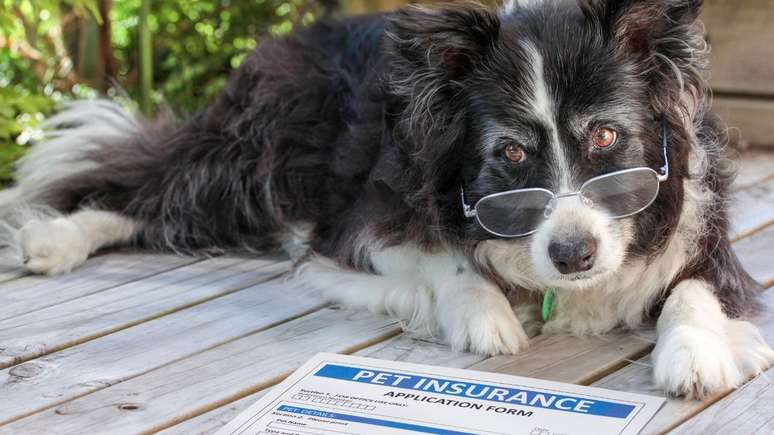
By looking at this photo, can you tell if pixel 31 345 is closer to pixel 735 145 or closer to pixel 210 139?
pixel 210 139

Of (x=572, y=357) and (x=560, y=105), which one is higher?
(x=560, y=105)

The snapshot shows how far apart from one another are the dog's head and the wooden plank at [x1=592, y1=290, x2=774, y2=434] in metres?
0.26

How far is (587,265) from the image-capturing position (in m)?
2.66

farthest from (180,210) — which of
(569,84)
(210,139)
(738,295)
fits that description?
(738,295)

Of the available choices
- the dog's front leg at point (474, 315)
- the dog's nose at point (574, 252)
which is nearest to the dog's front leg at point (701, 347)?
the dog's nose at point (574, 252)

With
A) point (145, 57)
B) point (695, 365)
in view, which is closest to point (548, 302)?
point (695, 365)

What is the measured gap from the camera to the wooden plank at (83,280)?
132 inches

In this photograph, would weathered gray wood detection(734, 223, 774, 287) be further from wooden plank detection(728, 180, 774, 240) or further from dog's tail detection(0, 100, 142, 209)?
dog's tail detection(0, 100, 142, 209)

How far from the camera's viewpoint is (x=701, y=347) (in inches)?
100

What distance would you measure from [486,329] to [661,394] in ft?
1.68

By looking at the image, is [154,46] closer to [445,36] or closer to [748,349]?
[445,36]

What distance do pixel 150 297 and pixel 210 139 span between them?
2.74ft

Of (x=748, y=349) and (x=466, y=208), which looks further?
(x=466, y=208)

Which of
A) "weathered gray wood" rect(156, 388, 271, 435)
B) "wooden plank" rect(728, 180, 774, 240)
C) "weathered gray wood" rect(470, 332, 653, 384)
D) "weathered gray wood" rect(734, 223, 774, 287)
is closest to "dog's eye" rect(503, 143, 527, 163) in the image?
"weathered gray wood" rect(470, 332, 653, 384)
